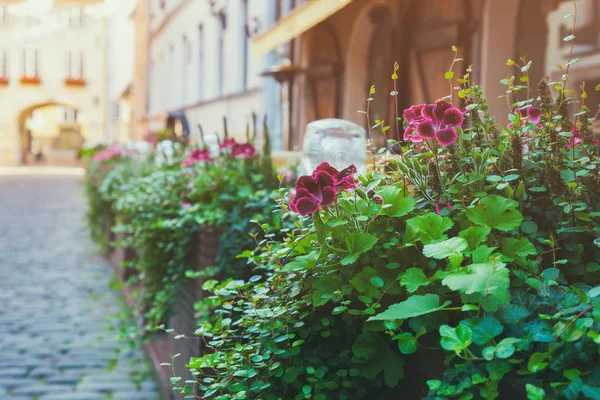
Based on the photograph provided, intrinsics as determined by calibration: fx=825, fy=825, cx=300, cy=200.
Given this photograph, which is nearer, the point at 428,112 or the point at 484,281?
the point at 484,281

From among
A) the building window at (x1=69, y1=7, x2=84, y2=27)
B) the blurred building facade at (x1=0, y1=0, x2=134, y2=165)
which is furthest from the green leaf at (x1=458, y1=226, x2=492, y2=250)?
the building window at (x1=69, y1=7, x2=84, y2=27)

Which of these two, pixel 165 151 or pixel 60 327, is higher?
pixel 165 151

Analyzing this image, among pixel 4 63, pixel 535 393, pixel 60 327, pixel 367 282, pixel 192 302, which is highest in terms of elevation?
pixel 4 63

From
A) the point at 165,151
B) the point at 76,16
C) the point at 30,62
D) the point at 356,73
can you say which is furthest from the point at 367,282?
the point at 76,16

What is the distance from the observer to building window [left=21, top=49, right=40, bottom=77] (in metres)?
43.2

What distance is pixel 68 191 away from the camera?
2323 cm

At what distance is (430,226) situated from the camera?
2078 millimetres

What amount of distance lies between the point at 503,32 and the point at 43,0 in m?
35.2

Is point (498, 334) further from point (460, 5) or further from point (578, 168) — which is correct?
point (460, 5)

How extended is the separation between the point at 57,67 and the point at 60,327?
40.1m

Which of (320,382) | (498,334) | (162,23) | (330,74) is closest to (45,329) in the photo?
(320,382)

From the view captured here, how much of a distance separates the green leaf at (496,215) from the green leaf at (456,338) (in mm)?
478

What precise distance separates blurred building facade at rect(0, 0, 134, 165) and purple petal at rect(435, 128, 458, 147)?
4134cm

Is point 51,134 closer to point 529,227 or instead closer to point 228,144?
point 228,144
